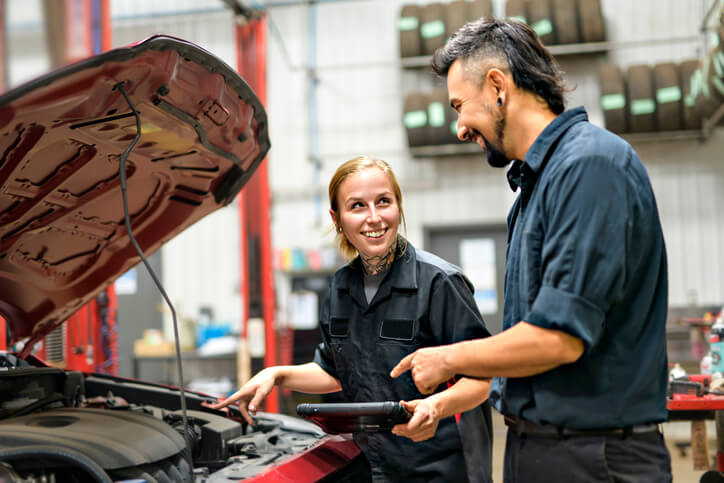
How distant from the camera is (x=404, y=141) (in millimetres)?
7934

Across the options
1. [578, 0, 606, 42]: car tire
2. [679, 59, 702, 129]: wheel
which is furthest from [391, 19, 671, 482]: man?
[578, 0, 606, 42]: car tire

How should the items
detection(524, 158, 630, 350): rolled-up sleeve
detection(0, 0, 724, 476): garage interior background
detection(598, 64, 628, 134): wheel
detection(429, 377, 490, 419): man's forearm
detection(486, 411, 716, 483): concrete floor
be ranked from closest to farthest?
detection(524, 158, 630, 350): rolled-up sleeve
detection(429, 377, 490, 419): man's forearm
detection(486, 411, 716, 483): concrete floor
detection(598, 64, 628, 134): wheel
detection(0, 0, 724, 476): garage interior background

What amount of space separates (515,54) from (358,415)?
0.83m

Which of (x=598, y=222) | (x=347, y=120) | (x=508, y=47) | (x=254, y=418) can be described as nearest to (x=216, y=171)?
(x=254, y=418)

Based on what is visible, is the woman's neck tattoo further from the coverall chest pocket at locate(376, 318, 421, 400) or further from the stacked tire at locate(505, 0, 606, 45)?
the stacked tire at locate(505, 0, 606, 45)

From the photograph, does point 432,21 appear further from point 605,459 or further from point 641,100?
point 605,459

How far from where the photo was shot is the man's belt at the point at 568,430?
3.77ft

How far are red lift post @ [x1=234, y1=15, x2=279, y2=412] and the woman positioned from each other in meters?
4.50

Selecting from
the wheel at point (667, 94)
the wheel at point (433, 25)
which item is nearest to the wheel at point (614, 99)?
the wheel at point (667, 94)

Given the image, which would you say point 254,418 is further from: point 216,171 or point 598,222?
point 598,222

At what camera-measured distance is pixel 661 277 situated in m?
1.20

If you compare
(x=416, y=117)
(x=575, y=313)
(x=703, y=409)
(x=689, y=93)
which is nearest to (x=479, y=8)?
(x=416, y=117)

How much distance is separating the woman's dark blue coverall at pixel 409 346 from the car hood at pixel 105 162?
0.58 meters

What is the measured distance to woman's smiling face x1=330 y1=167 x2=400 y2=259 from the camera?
1705mm
